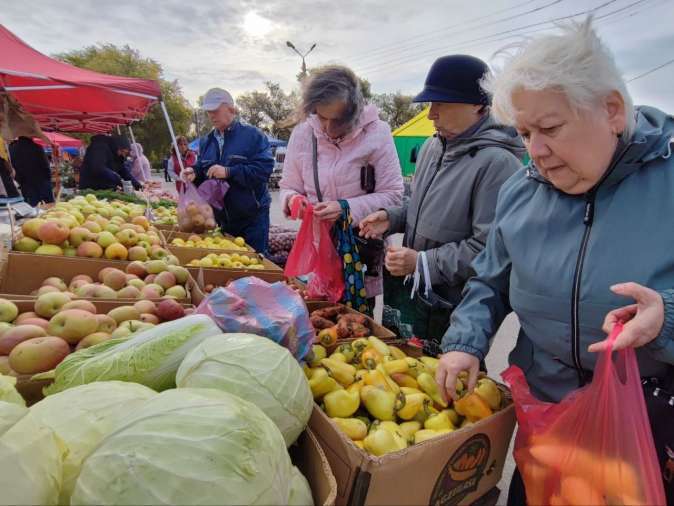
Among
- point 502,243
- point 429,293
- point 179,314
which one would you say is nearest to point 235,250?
point 179,314

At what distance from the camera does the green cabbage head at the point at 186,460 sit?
667 millimetres

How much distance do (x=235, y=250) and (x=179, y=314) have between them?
170cm

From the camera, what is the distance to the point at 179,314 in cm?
187

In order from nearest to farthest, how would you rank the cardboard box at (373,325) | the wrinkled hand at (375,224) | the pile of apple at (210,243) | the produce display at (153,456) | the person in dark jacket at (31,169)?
the produce display at (153,456), the cardboard box at (373,325), the wrinkled hand at (375,224), the pile of apple at (210,243), the person in dark jacket at (31,169)

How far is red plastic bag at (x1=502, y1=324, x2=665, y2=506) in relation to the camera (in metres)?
0.86

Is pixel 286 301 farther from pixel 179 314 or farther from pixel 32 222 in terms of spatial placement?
pixel 32 222

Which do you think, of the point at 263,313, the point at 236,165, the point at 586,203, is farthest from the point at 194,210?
the point at 586,203

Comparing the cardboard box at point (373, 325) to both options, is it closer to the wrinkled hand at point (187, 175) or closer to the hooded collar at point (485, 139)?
the hooded collar at point (485, 139)

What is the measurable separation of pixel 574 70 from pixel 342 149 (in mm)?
1620

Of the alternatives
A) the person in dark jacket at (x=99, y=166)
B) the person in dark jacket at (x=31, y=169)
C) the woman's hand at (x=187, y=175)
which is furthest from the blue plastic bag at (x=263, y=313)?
the person in dark jacket at (x=31, y=169)

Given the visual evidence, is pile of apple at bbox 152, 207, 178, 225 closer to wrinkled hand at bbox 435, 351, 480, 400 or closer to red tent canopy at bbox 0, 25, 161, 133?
red tent canopy at bbox 0, 25, 161, 133

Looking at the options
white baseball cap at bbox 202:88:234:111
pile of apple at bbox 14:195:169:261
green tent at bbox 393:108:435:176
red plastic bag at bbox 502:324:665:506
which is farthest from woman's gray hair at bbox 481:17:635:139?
green tent at bbox 393:108:435:176

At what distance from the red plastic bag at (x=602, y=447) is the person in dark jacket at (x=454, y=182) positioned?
85cm

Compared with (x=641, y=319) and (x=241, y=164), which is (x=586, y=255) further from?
(x=241, y=164)
